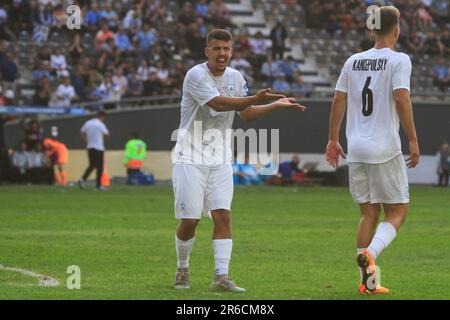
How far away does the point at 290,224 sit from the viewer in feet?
69.1

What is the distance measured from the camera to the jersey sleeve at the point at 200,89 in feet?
36.0

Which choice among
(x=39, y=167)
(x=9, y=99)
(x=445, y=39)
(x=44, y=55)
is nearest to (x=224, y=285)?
(x=39, y=167)

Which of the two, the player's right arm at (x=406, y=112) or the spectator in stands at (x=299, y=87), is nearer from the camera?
the player's right arm at (x=406, y=112)

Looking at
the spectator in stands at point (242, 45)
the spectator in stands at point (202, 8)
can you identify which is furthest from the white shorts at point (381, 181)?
the spectator in stands at point (202, 8)

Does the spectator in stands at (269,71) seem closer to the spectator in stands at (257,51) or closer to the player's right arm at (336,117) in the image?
the spectator in stands at (257,51)

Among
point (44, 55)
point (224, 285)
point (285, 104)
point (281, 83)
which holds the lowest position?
point (224, 285)

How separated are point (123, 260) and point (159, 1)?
3032 cm

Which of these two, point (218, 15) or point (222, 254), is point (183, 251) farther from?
point (218, 15)

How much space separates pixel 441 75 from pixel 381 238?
35273 mm

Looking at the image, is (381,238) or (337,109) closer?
(381,238)

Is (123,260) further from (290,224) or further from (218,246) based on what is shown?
(290,224)

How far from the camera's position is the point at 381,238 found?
1073 centimetres

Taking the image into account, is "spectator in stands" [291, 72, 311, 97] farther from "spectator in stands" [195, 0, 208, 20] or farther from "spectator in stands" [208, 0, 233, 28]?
"spectator in stands" [195, 0, 208, 20]

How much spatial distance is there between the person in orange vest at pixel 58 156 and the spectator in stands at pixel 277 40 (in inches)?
390
